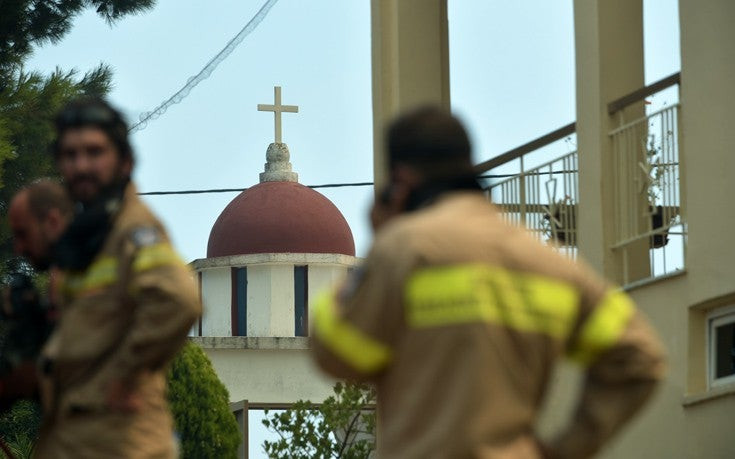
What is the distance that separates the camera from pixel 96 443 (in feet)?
19.2

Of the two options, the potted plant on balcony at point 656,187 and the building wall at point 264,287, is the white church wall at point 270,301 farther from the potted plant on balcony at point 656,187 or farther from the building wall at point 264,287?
the potted plant on balcony at point 656,187

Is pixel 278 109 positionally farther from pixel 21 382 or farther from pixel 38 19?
pixel 21 382

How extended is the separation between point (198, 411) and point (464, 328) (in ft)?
111

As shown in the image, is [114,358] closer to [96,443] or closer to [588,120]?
[96,443]

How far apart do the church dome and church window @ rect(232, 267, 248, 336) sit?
75 centimetres

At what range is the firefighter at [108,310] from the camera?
5789 millimetres

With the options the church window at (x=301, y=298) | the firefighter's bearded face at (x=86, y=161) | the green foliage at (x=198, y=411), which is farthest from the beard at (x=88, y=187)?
the church window at (x=301, y=298)

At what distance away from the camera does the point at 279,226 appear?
56.2m

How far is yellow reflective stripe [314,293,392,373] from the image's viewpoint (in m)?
4.55

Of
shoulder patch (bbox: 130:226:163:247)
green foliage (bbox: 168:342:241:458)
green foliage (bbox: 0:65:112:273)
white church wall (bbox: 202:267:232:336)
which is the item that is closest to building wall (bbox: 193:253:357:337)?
white church wall (bbox: 202:267:232:336)

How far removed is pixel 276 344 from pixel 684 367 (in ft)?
141

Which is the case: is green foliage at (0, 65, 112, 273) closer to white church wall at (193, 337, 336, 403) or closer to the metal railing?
the metal railing

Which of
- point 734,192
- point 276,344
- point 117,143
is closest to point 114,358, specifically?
point 117,143

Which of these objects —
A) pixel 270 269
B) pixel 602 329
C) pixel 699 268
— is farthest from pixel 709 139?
pixel 270 269
